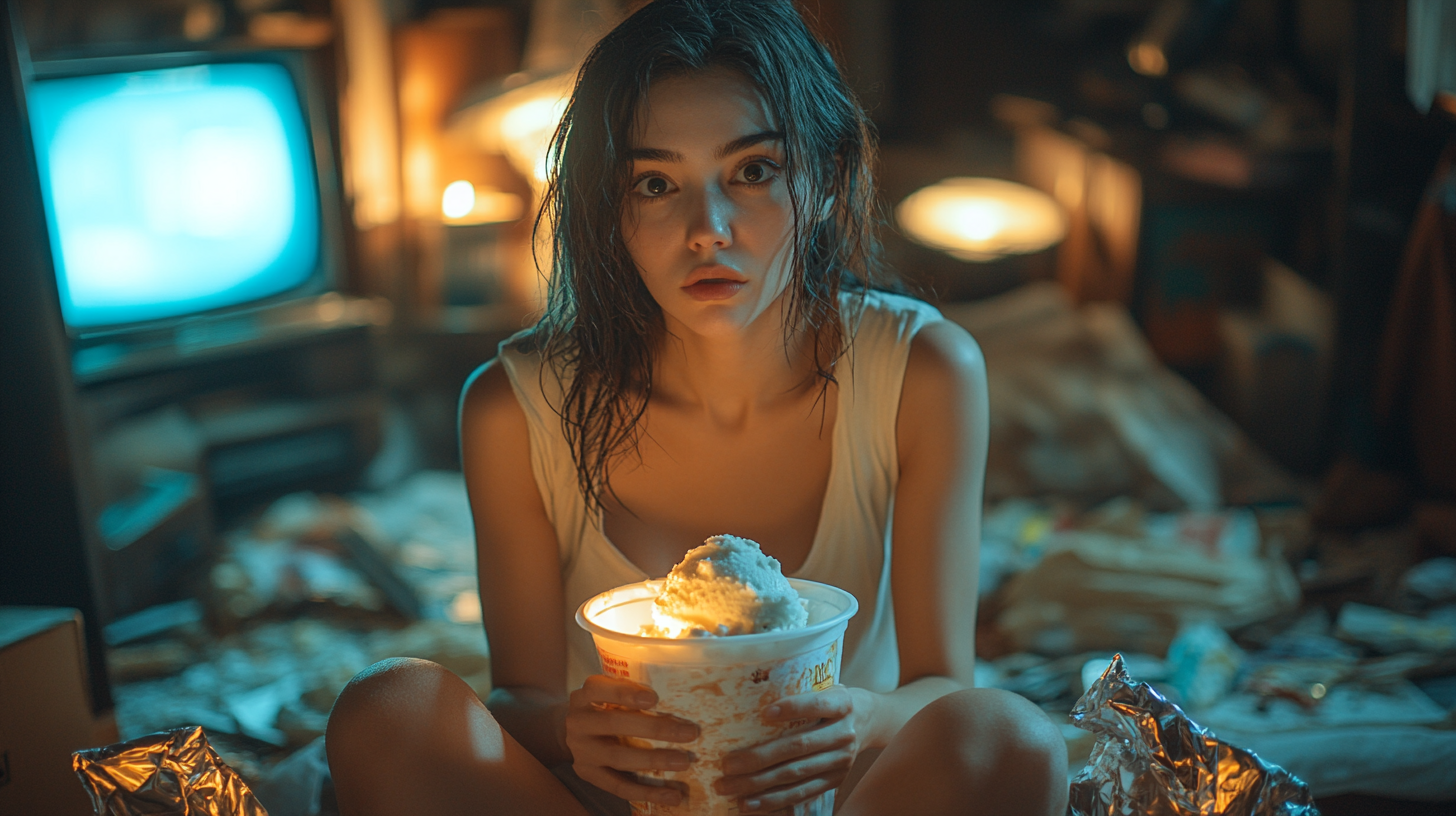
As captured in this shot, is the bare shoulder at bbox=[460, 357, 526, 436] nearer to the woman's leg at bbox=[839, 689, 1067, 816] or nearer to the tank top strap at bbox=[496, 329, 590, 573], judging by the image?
the tank top strap at bbox=[496, 329, 590, 573]

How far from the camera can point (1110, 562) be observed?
2193 mm

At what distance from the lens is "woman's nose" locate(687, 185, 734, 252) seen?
1.07 metres

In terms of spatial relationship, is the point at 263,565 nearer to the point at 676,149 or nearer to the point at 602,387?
the point at 602,387

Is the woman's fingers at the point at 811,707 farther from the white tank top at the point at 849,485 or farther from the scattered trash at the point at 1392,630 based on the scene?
the scattered trash at the point at 1392,630

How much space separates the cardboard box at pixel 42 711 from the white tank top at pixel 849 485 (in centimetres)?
58

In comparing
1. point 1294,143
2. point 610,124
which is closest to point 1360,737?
point 610,124

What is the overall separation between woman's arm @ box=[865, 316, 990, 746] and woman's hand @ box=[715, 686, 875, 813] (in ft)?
0.95

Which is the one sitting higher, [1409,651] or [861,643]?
[861,643]

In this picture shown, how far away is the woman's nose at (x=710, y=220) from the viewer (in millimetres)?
1069

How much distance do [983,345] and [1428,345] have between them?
113 cm

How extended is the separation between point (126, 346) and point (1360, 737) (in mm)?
2599

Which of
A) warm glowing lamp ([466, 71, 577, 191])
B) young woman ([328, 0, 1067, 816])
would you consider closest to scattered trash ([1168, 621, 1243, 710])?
young woman ([328, 0, 1067, 816])

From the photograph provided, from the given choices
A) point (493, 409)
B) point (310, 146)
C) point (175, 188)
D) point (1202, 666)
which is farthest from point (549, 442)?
point (310, 146)

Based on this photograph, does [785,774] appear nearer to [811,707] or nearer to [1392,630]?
[811,707]
